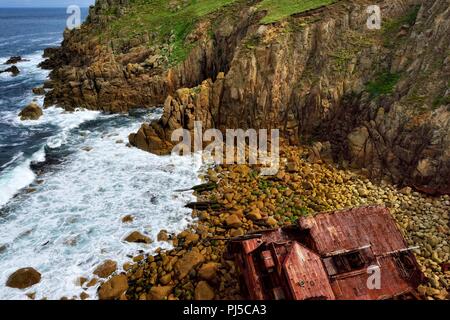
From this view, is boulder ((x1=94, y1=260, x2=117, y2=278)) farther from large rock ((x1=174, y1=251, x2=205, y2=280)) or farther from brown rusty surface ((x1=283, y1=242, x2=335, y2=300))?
brown rusty surface ((x1=283, y1=242, x2=335, y2=300))

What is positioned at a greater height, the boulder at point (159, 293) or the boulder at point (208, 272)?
the boulder at point (208, 272)

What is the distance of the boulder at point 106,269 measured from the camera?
18.9 m

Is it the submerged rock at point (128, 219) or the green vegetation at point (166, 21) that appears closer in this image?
the submerged rock at point (128, 219)

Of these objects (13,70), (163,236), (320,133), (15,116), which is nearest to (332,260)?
(163,236)

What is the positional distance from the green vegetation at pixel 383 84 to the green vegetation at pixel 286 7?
10000 millimetres

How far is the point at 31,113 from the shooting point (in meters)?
40.2

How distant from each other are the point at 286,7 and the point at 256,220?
2464 centimetres

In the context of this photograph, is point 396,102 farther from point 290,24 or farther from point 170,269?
point 170,269

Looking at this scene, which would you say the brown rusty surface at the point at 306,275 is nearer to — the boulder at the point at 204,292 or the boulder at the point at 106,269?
the boulder at the point at 204,292

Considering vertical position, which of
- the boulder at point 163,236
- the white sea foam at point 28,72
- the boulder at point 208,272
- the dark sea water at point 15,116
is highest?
the white sea foam at point 28,72

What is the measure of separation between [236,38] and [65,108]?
22783 millimetres

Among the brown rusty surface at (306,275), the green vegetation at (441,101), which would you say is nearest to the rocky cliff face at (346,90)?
the green vegetation at (441,101)

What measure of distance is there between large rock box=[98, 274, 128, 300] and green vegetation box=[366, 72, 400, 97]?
77.2 feet
